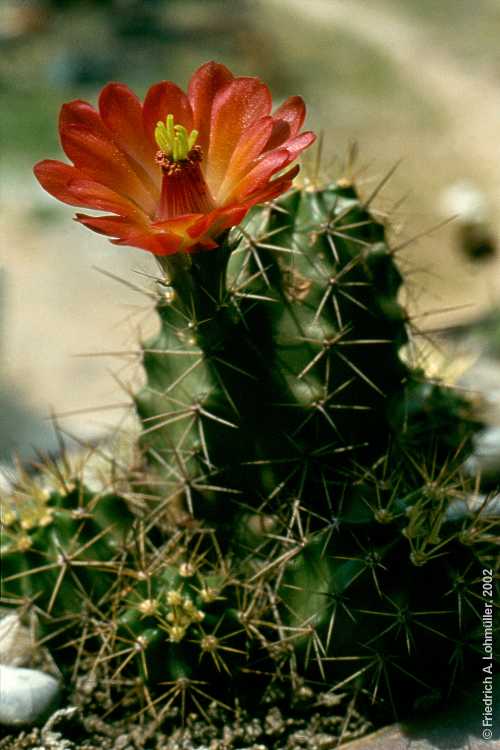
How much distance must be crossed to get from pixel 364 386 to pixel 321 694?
0.52 m

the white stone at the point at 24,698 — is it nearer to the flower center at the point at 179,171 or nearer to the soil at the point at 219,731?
the soil at the point at 219,731

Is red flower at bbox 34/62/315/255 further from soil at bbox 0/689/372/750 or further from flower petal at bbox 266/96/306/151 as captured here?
soil at bbox 0/689/372/750

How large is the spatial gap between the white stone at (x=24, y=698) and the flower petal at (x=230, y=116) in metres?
0.88

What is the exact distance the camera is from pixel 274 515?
1.74 meters

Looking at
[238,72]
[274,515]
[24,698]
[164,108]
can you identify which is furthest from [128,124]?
[238,72]

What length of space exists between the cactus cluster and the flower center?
9 cm

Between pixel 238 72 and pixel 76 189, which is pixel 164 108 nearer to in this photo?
pixel 76 189

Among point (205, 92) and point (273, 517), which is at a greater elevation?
point (205, 92)

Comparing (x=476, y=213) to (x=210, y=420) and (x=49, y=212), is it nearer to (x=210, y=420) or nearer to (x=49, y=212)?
(x=49, y=212)

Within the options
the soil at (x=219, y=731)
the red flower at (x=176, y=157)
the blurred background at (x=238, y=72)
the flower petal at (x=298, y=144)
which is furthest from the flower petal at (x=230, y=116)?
the soil at (x=219, y=731)

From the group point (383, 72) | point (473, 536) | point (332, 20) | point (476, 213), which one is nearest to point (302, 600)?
point (473, 536)

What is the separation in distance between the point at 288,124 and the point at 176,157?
0.58ft

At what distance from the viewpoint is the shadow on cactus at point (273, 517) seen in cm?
163

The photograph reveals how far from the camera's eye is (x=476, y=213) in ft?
17.0
